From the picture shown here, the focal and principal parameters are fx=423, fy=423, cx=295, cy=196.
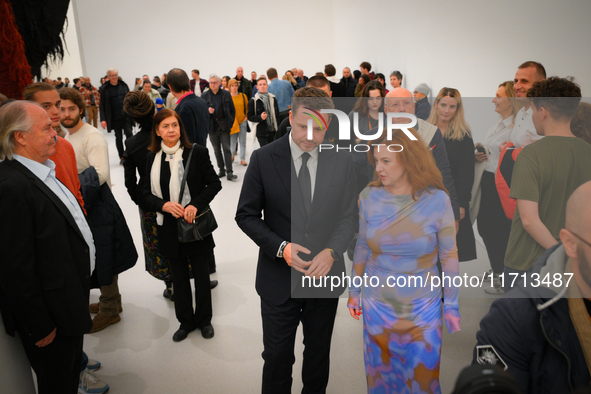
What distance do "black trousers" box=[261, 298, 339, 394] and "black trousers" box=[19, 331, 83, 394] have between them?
0.87m

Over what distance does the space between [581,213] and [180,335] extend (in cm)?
261

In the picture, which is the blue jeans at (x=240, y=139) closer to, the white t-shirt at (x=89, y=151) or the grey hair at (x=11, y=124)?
the white t-shirt at (x=89, y=151)

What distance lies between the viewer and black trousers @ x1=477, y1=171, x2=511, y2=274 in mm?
1767

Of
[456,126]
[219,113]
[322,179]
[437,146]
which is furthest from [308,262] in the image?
[219,113]

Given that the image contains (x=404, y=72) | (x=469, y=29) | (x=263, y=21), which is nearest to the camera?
(x=469, y=29)

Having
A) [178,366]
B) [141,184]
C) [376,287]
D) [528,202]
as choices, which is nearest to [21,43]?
[141,184]

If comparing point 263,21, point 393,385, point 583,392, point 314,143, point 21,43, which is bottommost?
point 393,385

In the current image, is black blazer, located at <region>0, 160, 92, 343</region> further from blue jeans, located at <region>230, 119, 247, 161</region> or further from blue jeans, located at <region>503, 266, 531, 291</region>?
blue jeans, located at <region>230, 119, 247, 161</region>

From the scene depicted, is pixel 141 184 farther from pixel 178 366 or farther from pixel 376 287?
pixel 376 287

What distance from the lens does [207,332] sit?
296 cm

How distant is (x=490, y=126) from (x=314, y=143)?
2.39 feet

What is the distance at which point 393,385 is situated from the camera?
1.80 m

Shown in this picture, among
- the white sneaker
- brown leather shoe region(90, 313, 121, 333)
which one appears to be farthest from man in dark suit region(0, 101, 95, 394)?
brown leather shoe region(90, 313, 121, 333)

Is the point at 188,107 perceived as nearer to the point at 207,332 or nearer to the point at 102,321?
the point at 102,321
